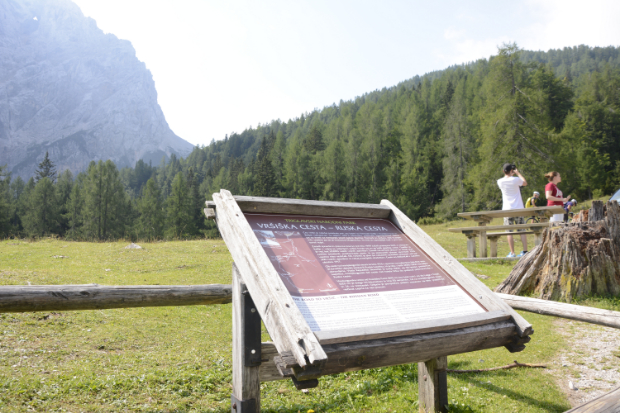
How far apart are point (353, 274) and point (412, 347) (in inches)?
22.3

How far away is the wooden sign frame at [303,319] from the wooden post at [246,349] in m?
0.26

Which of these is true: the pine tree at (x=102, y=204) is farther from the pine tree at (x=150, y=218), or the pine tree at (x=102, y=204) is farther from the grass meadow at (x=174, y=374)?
the grass meadow at (x=174, y=374)

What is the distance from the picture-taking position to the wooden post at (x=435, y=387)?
325cm

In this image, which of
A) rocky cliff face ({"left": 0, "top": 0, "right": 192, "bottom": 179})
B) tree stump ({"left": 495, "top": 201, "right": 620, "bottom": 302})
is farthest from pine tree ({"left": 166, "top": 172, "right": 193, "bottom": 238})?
rocky cliff face ({"left": 0, "top": 0, "right": 192, "bottom": 179})

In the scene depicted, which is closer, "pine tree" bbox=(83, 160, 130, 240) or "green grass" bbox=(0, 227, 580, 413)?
"green grass" bbox=(0, 227, 580, 413)

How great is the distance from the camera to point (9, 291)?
3.37 meters

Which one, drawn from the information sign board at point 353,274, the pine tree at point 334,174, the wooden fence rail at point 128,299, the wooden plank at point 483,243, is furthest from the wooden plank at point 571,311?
the pine tree at point 334,174

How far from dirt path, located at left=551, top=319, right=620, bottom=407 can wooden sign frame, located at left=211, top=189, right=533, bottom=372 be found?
1922 mm

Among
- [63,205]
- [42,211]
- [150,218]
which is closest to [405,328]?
[150,218]

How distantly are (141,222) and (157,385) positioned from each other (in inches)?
2640

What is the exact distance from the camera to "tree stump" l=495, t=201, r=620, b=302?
6.51 m

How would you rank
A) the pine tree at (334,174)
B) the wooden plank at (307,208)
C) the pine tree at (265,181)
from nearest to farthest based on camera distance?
1. the wooden plank at (307,208)
2. the pine tree at (334,174)
3. the pine tree at (265,181)

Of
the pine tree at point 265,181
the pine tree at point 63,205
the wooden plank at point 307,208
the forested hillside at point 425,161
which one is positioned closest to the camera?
the wooden plank at point 307,208

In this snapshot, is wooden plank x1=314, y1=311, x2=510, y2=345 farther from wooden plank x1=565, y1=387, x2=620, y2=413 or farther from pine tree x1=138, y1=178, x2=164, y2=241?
pine tree x1=138, y1=178, x2=164, y2=241
